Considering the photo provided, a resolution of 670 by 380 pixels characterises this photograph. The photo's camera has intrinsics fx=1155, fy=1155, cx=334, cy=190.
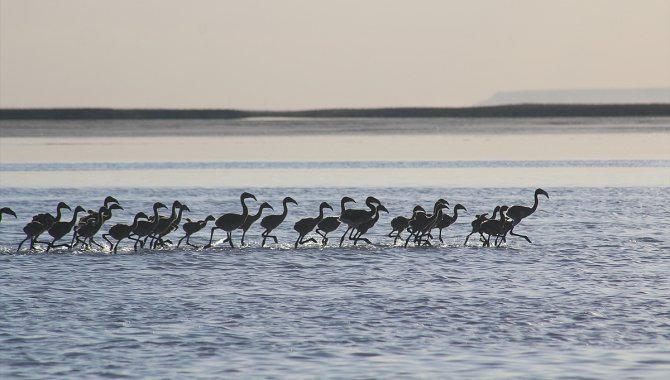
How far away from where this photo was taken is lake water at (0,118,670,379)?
13211 mm

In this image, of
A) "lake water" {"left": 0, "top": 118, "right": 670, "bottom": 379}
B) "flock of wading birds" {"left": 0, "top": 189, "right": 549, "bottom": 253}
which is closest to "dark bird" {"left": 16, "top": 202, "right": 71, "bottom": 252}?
"flock of wading birds" {"left": 0, "top": 189, "right": 549, "bottom": 253}

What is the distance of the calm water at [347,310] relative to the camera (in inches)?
519

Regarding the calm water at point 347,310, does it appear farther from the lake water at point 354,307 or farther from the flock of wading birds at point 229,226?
the flock of wading birds at point 229,226

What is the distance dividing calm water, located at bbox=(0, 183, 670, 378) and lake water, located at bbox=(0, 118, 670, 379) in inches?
1.4

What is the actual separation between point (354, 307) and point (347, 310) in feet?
0.99

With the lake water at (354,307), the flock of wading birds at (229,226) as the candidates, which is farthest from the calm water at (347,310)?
the flock of wading birds at (229,226)

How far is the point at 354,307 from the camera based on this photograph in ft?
54.9

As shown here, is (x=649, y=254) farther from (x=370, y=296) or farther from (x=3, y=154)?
(x=3, y=154)

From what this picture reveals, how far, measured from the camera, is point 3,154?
81500 millimetres

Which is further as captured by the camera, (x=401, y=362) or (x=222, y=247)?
(x=222, y=247)

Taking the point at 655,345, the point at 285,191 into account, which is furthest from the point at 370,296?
the point at 285,191

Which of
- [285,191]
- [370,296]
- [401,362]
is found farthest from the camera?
[285,191]

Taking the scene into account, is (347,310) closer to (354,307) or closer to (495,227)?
(354,307)

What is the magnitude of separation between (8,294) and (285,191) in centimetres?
2617
